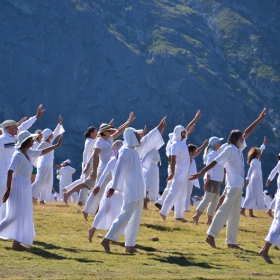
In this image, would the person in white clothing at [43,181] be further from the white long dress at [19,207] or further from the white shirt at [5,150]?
the white long dress at [19,207]

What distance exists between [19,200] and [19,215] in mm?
260

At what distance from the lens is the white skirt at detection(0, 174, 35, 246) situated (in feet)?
43.4

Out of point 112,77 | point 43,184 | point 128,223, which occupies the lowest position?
point 128,223

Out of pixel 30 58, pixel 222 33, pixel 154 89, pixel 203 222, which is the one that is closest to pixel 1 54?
pixel 30 58

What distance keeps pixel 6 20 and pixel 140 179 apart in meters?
140

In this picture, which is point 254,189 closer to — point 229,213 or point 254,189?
point 254,189

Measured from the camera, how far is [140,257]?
1324 centimetres

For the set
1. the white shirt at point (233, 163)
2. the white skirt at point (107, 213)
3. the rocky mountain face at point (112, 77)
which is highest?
the rocky mountain face at point (112, 77)

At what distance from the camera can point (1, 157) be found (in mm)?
15586

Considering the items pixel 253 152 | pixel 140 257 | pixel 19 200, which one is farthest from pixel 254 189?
pixel 19 200

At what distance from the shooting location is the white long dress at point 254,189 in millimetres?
25016

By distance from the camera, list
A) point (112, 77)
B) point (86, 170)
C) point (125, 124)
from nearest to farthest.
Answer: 1. point (125, 124)
2. point (86, 170)
3. point (112, 77)

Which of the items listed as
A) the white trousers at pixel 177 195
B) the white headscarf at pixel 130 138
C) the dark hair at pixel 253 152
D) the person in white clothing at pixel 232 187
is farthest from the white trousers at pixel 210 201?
the white headscarf at pixel 130 138

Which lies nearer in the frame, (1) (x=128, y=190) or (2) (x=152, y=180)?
(1) (x=128, y=190)
